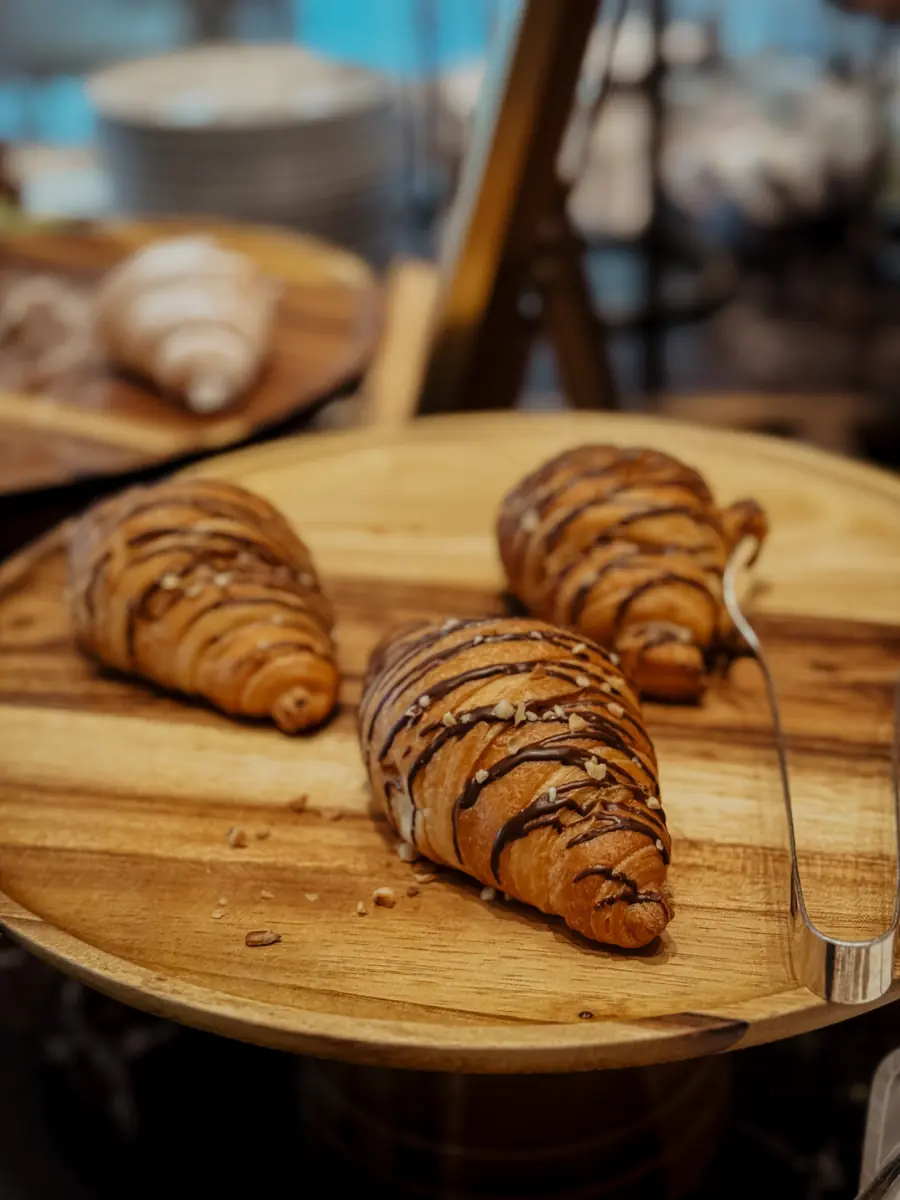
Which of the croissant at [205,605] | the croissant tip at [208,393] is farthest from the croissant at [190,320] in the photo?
the croissant at [205,605]

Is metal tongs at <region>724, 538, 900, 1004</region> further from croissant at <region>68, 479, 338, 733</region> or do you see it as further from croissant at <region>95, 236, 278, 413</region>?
croissant at <region>95, 236, 278, 413</region>

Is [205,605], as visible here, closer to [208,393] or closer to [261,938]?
[261,938]

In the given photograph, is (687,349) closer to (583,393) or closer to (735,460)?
(583,393)

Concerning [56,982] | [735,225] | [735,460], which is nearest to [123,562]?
[56,982]

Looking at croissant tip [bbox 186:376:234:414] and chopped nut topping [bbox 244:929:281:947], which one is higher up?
croissant tip [bbox 186:376:234:414]

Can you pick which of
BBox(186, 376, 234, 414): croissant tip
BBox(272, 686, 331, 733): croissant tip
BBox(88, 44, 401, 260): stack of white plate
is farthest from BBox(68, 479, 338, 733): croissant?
BBox(88, 44, 401, 260): stack of white plate

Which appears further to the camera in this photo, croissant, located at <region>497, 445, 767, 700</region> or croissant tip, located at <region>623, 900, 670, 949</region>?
croissant, located at <region>497, 445, 767, 700</region>
